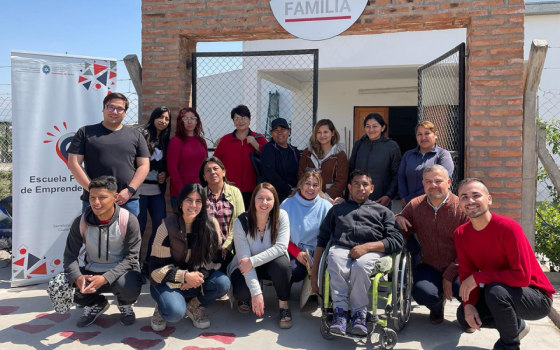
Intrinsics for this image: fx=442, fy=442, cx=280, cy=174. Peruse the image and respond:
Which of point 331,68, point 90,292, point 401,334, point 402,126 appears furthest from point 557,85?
point 90,292

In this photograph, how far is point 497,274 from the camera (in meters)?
2.91

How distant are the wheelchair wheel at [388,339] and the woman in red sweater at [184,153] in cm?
232

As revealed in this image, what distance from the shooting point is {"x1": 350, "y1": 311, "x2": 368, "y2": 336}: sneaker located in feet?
9.78

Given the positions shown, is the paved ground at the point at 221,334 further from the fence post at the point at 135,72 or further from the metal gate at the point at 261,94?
the metal gate at the point at 261,94

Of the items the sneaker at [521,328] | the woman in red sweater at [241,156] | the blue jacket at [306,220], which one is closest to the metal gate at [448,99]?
the blue jacket at [306,220]

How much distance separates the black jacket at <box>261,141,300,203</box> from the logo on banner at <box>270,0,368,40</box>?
1.31 metres

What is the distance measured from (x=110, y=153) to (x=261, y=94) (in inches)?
291

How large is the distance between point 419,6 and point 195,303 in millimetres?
3532

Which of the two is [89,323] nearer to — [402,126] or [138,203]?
[138,203]

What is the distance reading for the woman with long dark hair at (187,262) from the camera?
334 cm

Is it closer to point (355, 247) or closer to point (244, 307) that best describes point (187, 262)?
point (244, 307)

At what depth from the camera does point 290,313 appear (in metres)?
3.52

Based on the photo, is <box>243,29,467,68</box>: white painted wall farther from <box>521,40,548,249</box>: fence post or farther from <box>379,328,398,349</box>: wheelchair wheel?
<box>379,328,398,349</box>: wheelchair wheel

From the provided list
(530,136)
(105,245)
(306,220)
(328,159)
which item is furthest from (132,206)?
(530,136)
